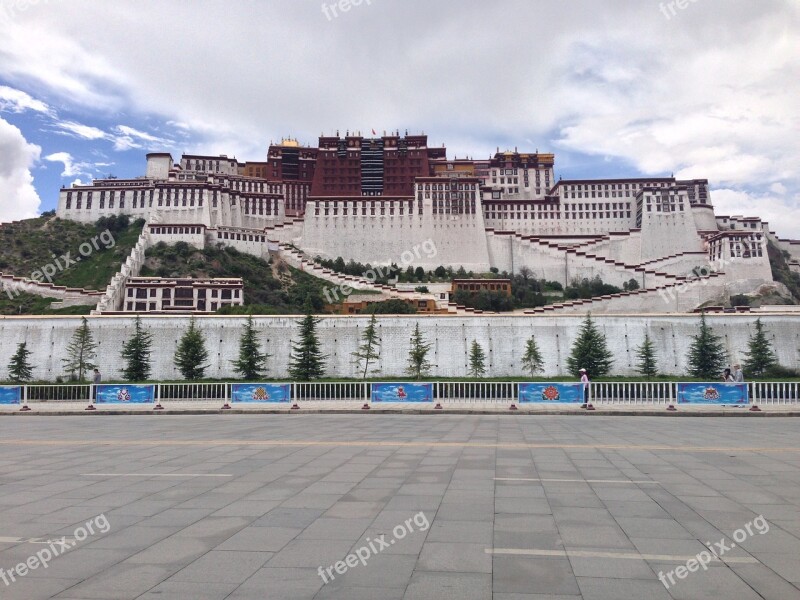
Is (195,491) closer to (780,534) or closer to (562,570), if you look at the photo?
(562,570)

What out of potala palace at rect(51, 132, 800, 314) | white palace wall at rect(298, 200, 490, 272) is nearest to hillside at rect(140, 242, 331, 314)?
potala palace at rect(51, 132, 800, 314)

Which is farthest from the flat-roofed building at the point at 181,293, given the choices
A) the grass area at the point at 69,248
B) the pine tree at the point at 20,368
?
the pine tree at the point at 20,368

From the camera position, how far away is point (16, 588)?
16.1 ft

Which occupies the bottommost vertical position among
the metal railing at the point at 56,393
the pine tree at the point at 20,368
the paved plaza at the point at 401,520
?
the paved plaza at the point at 401,520

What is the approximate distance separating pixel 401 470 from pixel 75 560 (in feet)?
17.6

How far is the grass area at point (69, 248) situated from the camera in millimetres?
75812

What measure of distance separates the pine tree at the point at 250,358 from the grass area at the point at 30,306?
27.3m

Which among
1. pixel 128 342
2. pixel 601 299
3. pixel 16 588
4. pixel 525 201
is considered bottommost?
pixel 16 588

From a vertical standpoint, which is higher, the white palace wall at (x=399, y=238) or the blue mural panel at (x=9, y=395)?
the white palace wall at (x=399, y=238)

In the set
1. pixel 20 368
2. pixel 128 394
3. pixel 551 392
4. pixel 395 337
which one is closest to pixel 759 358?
pixel 395 337

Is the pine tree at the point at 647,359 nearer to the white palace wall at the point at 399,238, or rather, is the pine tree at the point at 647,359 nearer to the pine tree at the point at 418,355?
the pine tree at the point at 418,355

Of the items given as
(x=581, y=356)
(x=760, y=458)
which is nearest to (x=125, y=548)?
(x=760, y=458)

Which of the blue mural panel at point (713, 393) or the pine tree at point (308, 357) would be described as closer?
the blue mural panel at point (713, 393)

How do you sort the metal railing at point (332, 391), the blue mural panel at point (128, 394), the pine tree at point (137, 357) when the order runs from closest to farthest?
the blue mural panel at point (128, 394)
the metal railing at point (332, 391)
the pine tree at point (137, 357)
